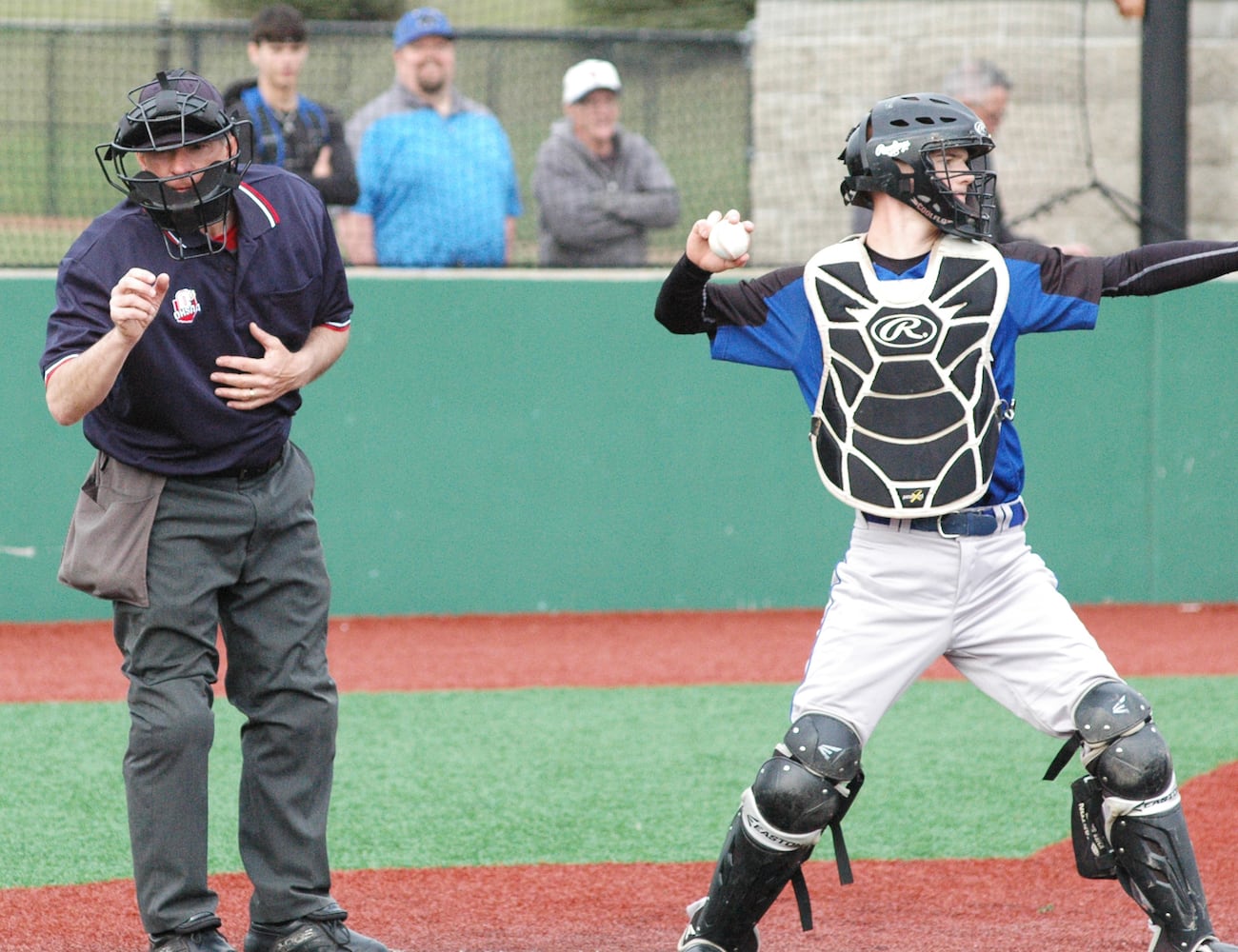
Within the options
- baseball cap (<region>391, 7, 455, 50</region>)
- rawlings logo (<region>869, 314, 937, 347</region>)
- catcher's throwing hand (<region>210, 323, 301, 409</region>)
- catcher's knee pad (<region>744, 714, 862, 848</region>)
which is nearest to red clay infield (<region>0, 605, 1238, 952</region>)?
catcher's knee pad (<region>744, 714, 862, 848</region>)

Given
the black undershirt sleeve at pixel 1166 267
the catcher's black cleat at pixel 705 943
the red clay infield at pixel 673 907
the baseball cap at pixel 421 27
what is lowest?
the red clay infield at pixel 673 907

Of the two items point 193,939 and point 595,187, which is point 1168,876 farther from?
point 595,187

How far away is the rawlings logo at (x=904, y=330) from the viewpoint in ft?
12.1

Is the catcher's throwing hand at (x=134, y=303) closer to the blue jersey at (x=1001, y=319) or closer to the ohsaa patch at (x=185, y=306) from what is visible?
the ohsaa patch at (x=185, y=306)

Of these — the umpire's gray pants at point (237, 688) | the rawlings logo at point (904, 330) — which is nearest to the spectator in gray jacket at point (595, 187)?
the umpire's gray pants at point (237, 688)

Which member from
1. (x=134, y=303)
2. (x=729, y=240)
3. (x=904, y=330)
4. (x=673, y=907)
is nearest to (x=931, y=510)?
(x=904, y=330)

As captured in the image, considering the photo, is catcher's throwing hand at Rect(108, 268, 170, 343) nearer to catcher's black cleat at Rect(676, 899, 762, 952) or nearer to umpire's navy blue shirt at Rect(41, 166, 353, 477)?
umpire's navy blue shirt at Rect(41, 166, 353, 477)

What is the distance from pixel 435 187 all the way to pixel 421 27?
76cm

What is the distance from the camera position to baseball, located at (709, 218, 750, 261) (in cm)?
365

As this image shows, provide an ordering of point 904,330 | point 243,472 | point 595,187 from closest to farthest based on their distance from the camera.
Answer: point 904,330 → point 243,472 → point 595,187

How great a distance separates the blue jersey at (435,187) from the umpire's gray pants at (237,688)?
4371 millimetres

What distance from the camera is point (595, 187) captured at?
8.54 meters

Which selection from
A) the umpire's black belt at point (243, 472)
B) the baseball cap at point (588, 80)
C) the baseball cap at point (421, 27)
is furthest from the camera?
the baseball cap at point (588, 80)

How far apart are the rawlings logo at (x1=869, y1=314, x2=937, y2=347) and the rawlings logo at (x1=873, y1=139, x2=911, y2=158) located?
37 cm
